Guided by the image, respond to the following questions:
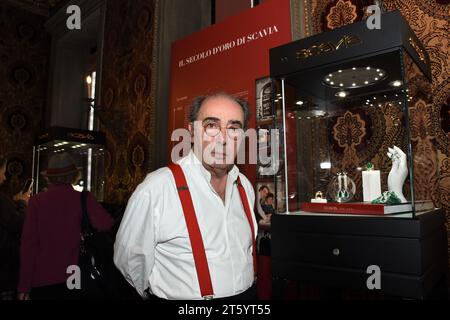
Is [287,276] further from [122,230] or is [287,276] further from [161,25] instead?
[161,25]

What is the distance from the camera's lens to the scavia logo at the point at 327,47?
1624 mm

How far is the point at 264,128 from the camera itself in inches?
93.0

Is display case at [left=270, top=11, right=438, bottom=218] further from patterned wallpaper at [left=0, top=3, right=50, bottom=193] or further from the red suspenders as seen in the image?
patterned wallpaper at [left=0, top=3, right=50, bottom=193]

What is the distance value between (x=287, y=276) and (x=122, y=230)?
0.84 meters

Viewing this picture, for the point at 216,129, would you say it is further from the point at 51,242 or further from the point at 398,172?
the point at 51,242

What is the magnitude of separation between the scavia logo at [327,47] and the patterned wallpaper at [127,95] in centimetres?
272

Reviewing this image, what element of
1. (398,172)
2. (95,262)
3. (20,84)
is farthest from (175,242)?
(20,84)

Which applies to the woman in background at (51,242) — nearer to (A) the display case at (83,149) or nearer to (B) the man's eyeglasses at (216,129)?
(B) the man's eyeglasses at (216,129)

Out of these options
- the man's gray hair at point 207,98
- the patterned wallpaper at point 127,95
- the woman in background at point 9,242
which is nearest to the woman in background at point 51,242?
the woman in background at point 9,242

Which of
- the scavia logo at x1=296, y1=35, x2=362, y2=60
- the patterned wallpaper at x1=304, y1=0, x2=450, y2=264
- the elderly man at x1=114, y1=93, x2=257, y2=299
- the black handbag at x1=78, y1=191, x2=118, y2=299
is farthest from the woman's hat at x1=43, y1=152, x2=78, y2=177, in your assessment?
the patterned wallpaper at x1=304, y1=0, x2=450, y2=264

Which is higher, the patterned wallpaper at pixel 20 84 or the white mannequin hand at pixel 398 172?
the patterned wallpaper at pixel 20 84
